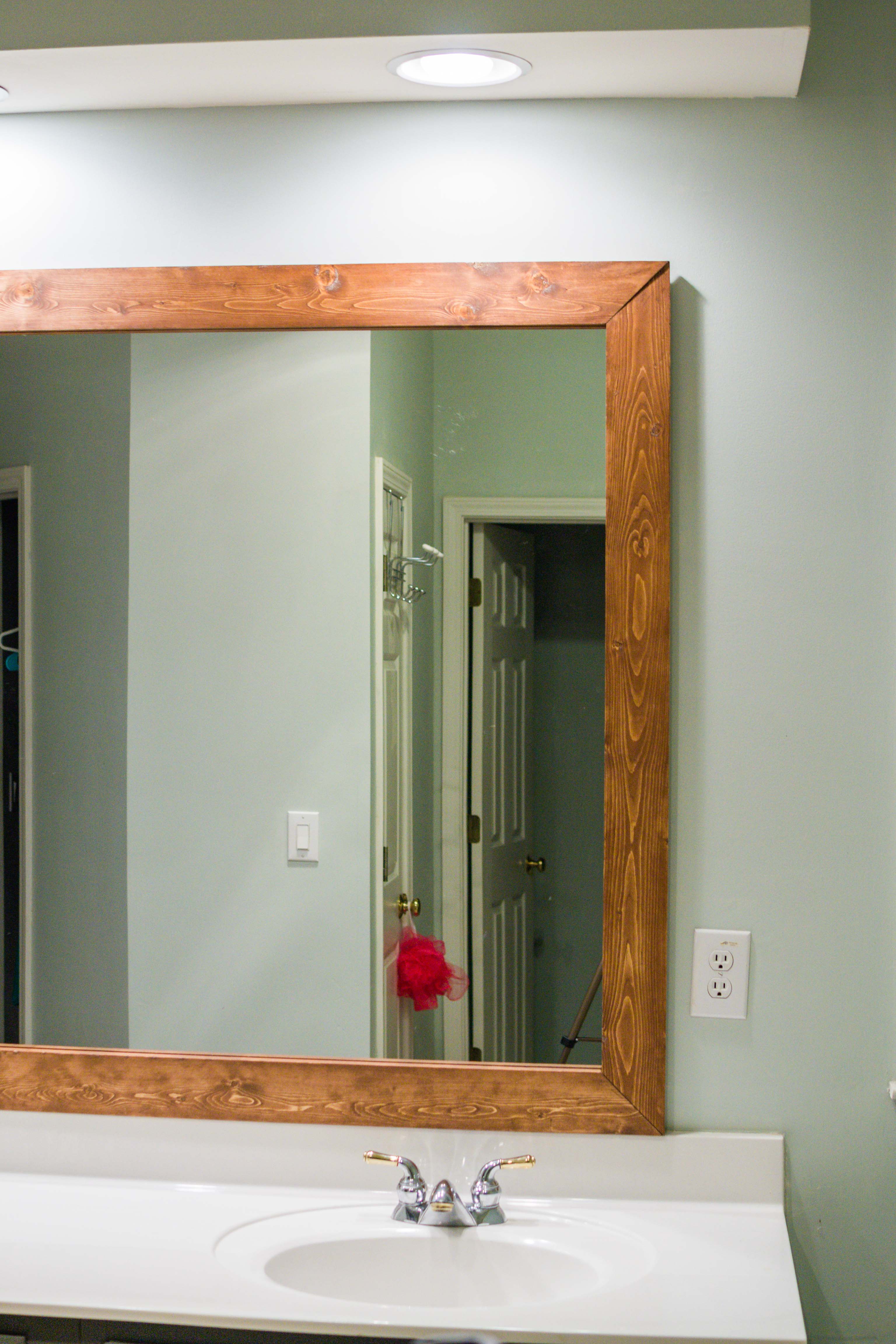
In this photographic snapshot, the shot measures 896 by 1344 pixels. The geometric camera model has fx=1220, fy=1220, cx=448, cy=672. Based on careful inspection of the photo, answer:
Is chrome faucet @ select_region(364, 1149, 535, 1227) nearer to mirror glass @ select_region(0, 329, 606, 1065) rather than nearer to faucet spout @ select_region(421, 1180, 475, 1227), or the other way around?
faucet spout @ select_region(421, 1180, 475, 1227)

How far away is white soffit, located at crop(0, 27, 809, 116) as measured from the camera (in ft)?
4.65

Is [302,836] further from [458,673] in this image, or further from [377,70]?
[377,70]

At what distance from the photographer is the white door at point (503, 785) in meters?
1.57

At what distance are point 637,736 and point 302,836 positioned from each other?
1.50 ft

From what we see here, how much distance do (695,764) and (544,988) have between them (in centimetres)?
35

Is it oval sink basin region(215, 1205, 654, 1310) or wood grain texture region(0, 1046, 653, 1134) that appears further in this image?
wood grain texture region(0, 1046, 653, 1134)

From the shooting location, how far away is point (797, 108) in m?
1.56

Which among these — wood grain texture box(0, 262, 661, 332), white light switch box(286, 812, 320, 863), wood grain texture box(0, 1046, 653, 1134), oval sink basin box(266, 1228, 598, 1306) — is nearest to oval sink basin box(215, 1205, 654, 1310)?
oval sink basin box(266, 1228, 598, 1306)

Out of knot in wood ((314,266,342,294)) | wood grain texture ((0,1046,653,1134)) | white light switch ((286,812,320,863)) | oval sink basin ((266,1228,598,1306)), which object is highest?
knot in wood ((314,266,342,294))

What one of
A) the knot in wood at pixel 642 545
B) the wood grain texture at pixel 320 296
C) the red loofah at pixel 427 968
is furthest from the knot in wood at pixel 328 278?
the red loofah at pixel 427 968

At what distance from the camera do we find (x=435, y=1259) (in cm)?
148

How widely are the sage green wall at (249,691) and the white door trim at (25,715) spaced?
0.14 metres

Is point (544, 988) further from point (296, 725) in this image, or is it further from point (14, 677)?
point (14, 677)

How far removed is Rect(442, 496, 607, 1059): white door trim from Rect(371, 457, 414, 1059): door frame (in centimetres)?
4
